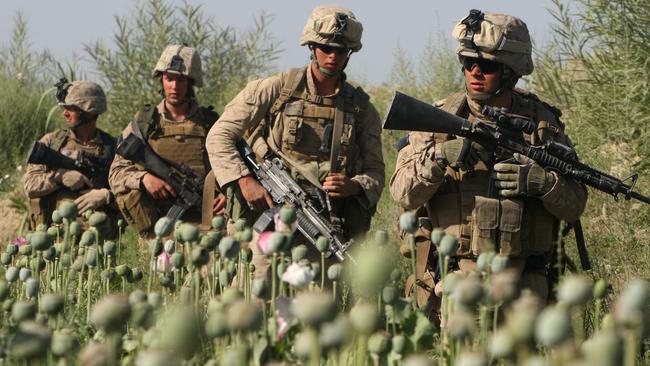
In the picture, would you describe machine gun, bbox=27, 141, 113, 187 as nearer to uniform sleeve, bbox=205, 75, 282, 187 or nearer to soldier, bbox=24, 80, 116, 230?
soldier, bbox=24, 80, 116, 230

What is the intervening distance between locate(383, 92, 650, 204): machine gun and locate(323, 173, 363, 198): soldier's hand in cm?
86

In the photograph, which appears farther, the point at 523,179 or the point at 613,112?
the point at 613,112

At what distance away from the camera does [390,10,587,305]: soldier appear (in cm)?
502

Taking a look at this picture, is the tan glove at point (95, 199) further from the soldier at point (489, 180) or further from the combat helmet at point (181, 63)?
the soldier at point (489, 180)

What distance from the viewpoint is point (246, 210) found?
6.07 m

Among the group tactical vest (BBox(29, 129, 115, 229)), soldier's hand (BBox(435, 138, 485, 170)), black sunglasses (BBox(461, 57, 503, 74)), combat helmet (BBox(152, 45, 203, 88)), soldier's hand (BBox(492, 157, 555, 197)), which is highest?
black sunglasses (BBox(461, 57, 503, 74))

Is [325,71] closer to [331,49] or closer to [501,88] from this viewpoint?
[331,49]

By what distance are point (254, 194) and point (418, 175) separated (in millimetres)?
1110

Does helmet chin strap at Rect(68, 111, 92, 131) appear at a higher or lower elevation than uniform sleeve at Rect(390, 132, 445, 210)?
lower

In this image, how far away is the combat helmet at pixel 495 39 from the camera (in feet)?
16.7

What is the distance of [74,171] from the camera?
7.88 metres

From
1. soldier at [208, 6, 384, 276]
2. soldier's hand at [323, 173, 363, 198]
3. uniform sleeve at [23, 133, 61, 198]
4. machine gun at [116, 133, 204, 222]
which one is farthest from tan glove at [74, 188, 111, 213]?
soldier's hand at [323, 173, 363, 198]

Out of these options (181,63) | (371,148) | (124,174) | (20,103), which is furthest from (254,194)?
(20,103)

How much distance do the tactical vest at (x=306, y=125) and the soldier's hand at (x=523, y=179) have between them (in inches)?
43.8
